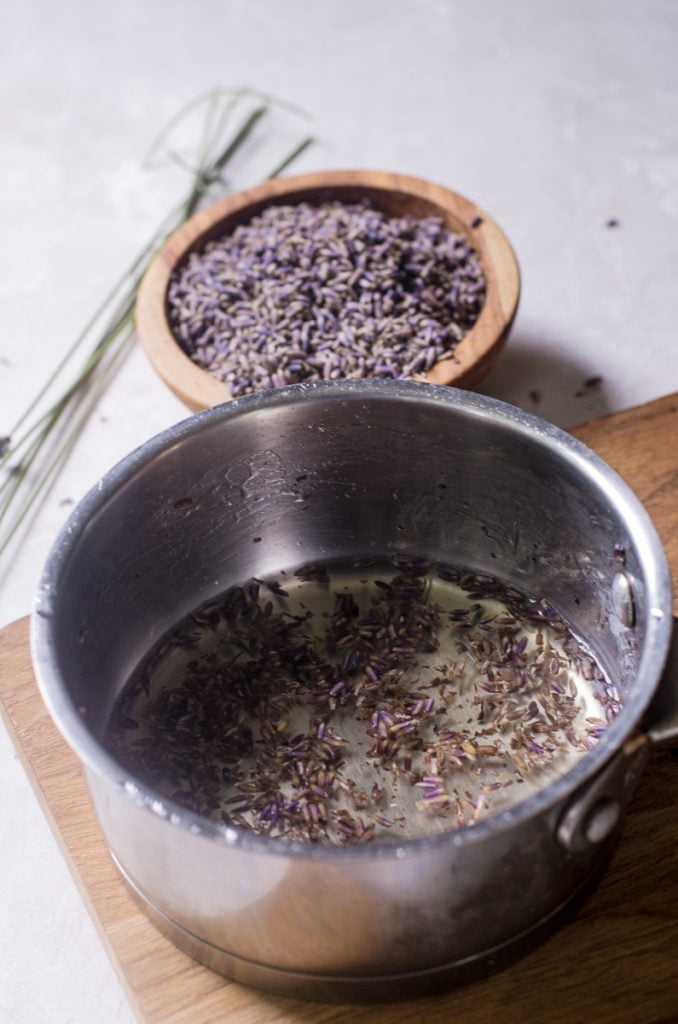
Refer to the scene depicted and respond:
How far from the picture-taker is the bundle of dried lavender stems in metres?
1.49

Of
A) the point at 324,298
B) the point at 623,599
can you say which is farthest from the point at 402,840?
the point at 324,298

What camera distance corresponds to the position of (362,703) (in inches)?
43.8

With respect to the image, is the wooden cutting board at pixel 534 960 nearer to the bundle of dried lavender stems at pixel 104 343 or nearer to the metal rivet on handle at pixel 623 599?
the metal rivet on handle at pixel 623 599

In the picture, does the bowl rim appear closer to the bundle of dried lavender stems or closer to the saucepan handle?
the saucepan handle

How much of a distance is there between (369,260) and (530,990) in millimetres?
831

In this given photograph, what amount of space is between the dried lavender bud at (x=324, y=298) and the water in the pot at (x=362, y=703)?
9.1 inches

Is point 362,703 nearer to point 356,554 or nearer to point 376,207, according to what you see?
point 356,554

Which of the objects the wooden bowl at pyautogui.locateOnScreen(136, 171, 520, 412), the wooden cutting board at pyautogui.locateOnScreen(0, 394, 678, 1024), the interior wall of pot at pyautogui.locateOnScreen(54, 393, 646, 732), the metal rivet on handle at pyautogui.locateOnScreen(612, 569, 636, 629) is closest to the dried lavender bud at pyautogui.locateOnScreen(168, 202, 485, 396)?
the wooden bowl at pyautogui.locateOnScreen(136, 171, 520, 412)

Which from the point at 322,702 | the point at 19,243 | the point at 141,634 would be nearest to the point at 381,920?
the point at 322,702

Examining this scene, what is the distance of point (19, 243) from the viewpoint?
1.82m

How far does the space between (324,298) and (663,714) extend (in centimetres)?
71

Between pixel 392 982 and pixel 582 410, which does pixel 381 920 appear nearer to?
pixel 392 982

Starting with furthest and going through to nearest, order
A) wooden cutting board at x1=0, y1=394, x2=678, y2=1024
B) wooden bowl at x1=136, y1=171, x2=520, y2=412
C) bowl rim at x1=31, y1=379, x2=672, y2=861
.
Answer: wooden bowl at x1=136, y1=171, x2=520, y2=412 → wooden cutting board at x1=0, y1=394, x2=678, y2=1024 → bowl rim at x1=31, y1=379, x2=672, y2=861

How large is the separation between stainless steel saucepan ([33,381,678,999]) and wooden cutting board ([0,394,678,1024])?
0.02 m
